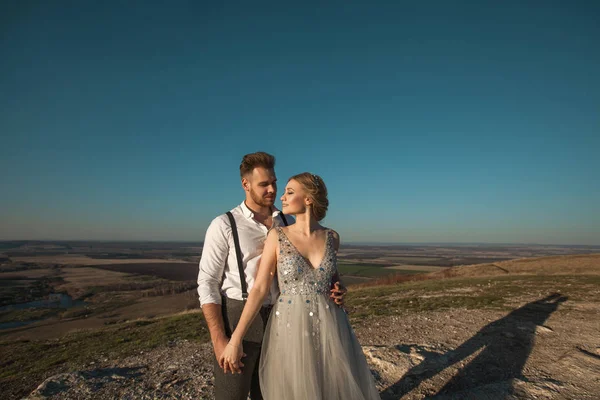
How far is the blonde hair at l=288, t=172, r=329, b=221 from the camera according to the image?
9.41ft

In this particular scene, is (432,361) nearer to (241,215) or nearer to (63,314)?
(241,215)

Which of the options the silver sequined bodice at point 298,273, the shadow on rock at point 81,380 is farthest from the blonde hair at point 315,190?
the shadow on rock at point 81,380

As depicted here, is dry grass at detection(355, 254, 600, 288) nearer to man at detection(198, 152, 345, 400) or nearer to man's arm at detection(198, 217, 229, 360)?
man at detection(198, 152, 345, 400)

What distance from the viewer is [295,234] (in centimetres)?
285

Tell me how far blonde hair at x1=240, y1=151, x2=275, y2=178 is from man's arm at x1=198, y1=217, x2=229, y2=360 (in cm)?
58

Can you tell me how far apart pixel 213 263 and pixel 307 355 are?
3.79ft

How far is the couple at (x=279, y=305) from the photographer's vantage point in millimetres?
2613

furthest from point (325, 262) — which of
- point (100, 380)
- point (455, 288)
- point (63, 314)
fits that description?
point (63, 314)

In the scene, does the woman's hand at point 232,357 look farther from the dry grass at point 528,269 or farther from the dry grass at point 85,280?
the dry grass at point 85,280

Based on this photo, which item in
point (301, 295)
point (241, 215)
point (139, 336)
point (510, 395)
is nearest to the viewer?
point (301, 295)

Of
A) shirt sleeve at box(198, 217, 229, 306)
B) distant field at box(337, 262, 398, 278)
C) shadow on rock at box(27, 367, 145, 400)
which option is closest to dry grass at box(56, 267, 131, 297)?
distant field at box(337, 262, 398, 278)

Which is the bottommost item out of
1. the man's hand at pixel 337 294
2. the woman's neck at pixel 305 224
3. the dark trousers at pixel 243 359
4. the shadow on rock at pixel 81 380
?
the shadow on rock at pixel 81 380

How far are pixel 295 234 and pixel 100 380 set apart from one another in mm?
6147

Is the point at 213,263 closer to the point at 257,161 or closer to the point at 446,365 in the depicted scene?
the point at 257,161
